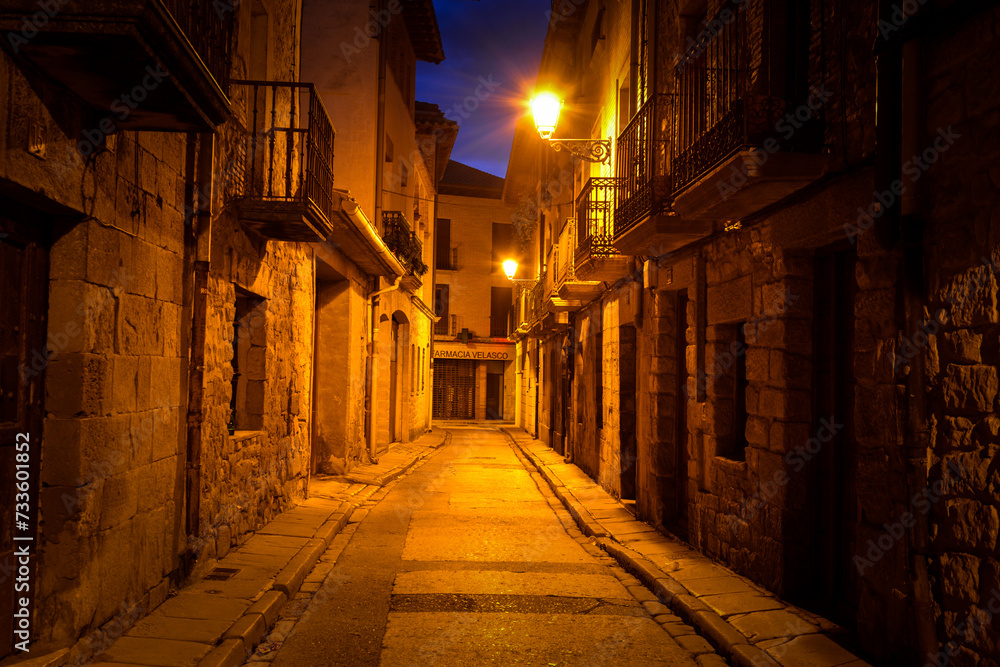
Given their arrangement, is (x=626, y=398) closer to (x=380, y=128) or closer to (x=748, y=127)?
(x=748, y=127)

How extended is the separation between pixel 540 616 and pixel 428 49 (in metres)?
18.8

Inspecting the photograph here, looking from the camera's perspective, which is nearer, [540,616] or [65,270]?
[65,270]

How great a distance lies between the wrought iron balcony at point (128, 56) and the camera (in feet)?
11.0

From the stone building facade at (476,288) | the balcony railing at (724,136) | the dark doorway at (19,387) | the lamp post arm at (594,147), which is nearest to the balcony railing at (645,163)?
the balcony railing at (724,136)

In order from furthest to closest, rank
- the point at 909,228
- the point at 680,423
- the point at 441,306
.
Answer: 1. the point at 441,306
2. the point at 680,423
3. the point at 909,228

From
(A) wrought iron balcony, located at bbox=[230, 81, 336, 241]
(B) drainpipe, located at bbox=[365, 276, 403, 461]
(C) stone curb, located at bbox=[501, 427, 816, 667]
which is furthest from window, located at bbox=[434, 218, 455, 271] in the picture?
(C) stone curb, located at bbox=[501, 427, 816, 667]

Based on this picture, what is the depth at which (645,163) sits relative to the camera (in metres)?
8.78

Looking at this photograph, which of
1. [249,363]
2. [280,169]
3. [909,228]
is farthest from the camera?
[280,169]

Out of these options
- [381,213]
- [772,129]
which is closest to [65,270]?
[772,129]

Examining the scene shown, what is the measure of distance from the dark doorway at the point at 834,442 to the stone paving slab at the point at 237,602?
12.9 ft

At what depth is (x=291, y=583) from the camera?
603 centimetres

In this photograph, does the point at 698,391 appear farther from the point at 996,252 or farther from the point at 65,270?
the point at 65,270

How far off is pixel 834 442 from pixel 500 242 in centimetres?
3431

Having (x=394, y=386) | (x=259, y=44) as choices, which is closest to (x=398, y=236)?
(x=394, y=386)
